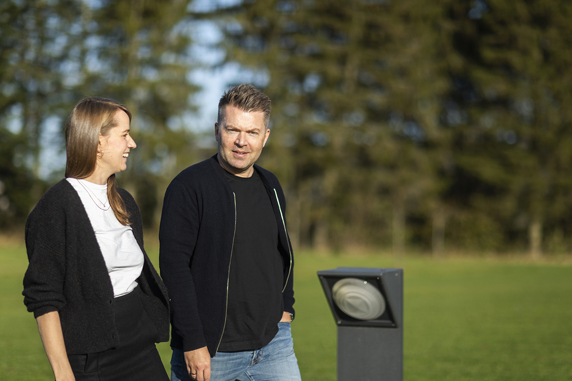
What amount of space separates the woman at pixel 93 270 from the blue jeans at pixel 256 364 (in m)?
0.25

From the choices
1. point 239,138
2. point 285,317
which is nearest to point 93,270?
point 239,138

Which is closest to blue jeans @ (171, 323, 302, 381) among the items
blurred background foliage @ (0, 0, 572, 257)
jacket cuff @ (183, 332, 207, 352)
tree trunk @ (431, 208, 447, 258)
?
jacket cuff @ (183, 332, 207, 352)

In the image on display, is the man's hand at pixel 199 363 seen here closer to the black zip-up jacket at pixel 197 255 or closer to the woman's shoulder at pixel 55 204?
the black zip-up jacket at pixel 197 255

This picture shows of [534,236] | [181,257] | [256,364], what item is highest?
[181,257]

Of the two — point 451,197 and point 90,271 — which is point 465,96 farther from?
point 90,271

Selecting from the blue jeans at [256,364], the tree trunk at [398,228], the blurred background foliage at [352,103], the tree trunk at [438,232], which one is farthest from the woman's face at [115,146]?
the tree trunk at [438,232]

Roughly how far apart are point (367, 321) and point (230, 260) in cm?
125

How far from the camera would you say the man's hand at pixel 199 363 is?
9.78 ft

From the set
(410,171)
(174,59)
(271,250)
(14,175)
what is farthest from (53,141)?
(271,250)

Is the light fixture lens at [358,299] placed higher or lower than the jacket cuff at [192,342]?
higher

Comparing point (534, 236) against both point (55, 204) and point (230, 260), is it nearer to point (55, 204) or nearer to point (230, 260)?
point (230, 260)

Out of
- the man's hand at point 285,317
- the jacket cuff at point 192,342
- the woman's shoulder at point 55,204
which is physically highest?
the woman's shoulder at point 55,204

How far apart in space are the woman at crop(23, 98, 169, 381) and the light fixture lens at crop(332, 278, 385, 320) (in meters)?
1.34

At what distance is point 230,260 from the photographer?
3115 millimetres
